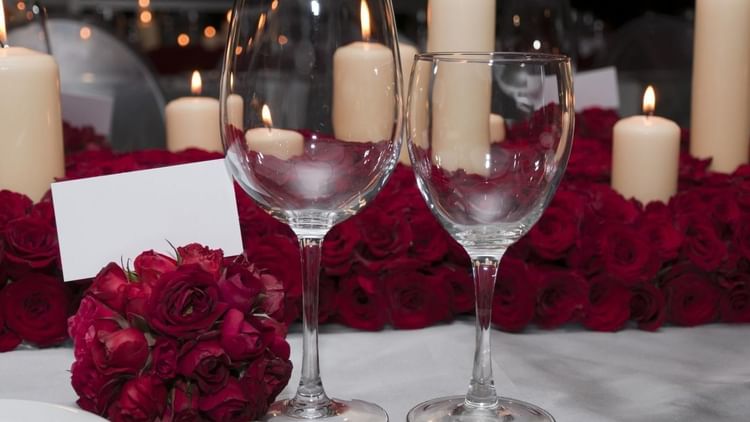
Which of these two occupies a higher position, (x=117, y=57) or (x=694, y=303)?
(x=117, y=57)

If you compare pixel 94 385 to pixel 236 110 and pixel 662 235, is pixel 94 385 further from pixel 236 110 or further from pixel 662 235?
pixel 662 235

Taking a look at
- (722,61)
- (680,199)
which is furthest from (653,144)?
(722,61)

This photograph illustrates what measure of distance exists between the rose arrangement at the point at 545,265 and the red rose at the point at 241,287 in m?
0.18

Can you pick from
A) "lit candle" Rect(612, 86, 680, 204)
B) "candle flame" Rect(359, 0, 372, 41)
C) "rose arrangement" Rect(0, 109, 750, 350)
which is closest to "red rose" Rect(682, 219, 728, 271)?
"rose arrangement" Rect(0, 109, 750, 350)

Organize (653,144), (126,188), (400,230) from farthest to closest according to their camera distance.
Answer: (653,144)
(400,230)
(126,188)

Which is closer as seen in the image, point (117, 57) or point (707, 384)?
point (707, 384)

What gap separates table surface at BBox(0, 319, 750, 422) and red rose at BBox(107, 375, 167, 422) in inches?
4.7

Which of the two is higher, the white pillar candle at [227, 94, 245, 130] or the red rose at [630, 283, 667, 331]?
the white pillar candle at [227, 94, 245, 130]

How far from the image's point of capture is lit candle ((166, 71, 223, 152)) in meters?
1.15

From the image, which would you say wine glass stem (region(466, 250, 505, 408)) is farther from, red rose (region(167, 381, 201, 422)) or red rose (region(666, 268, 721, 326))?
red rose (region(666, 268, 721, 326))

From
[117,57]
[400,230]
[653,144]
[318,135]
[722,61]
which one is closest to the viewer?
[318,135]

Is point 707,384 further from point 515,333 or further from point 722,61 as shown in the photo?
point 722,61

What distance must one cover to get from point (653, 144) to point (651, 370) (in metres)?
0.29

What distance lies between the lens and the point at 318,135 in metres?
0.67
